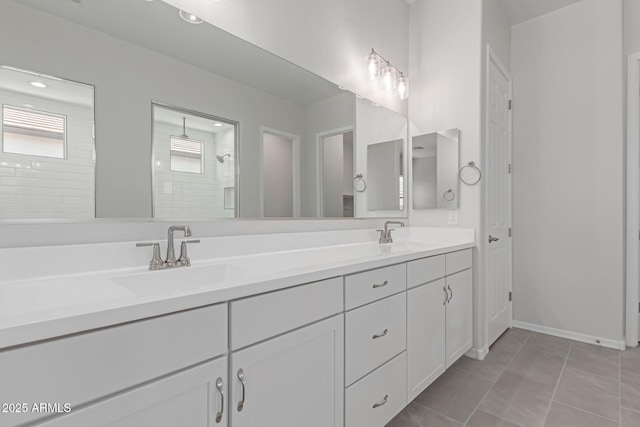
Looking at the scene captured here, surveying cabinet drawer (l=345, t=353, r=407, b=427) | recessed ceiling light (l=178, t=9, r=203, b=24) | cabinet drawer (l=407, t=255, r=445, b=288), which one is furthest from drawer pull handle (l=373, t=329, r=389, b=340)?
recessed ceiling light (l=178, t=9, r=203, b=24)

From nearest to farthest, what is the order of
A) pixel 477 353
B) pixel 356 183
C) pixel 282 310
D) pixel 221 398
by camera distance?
pixel 221 398, pixel 282 310, pixel 356 183, pixel 477 353

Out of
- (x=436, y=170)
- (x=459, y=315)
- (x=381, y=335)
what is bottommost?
(x=459, y=315)

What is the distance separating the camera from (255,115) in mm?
1655

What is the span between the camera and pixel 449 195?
2496mm

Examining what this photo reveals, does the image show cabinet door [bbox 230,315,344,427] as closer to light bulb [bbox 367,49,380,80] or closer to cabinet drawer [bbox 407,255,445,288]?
cabinet drawer [bbox 407,255,445,288]

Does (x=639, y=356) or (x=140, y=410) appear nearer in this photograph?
(x=140, y=410)

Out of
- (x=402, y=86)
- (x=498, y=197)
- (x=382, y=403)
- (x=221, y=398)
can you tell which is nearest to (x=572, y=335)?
(x=498, y=197)

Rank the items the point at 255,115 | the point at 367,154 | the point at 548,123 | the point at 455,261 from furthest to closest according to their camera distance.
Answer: the point at 548,123 < the point at 367,154 < the point at 455,261 < the point at 255,115

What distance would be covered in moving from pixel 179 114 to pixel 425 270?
1.40 meters

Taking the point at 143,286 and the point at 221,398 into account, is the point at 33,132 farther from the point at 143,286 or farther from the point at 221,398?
the point at 221,398

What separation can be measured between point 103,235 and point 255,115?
0.88 meters

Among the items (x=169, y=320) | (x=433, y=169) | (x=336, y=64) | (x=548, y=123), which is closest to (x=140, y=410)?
(x=169, y=320)

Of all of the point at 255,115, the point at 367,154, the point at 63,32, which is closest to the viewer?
the point at 63,32

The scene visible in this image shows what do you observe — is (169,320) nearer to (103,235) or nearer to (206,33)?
(103,235)
